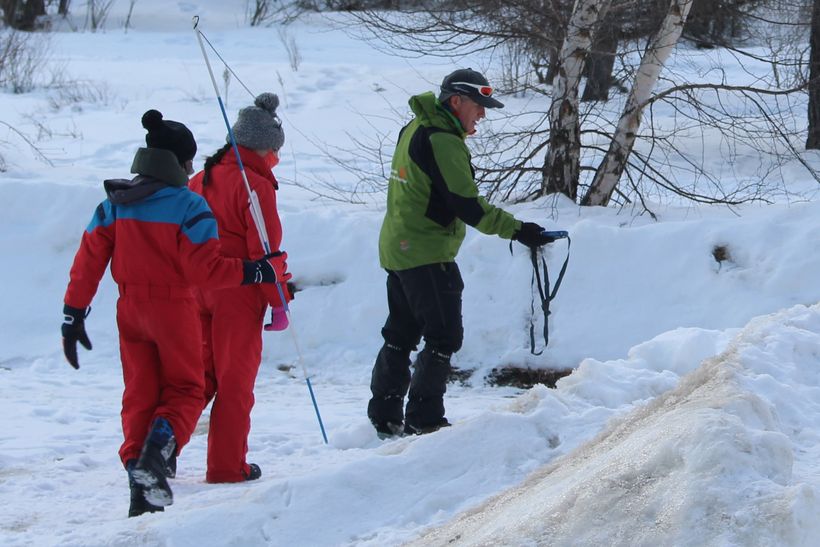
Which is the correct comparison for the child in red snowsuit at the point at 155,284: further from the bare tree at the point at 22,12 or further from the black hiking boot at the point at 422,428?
the bare tree at the point at 22,12

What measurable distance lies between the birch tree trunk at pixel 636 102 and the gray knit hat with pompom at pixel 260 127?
166 inches

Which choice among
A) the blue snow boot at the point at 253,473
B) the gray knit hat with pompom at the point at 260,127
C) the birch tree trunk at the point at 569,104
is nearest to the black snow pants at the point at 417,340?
the blue snow boot at the point at 253,473

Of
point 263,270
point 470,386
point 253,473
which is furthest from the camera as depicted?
point 470,386

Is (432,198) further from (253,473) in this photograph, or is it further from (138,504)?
(138,504)

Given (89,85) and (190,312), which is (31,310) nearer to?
(190,312)

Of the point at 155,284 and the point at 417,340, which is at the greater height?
the point at 155,284

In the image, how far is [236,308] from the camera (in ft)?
15.6

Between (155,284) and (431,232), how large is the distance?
1404 mm

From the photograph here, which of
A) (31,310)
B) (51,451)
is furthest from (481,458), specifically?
(31,310)

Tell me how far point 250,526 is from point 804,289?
5.01 metres

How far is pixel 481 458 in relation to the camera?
386 centimetres

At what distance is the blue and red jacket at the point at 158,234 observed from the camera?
425 cm

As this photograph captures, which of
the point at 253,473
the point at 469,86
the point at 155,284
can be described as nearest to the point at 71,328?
the point at 155,284

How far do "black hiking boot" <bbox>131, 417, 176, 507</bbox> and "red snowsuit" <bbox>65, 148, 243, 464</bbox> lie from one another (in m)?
0.05
